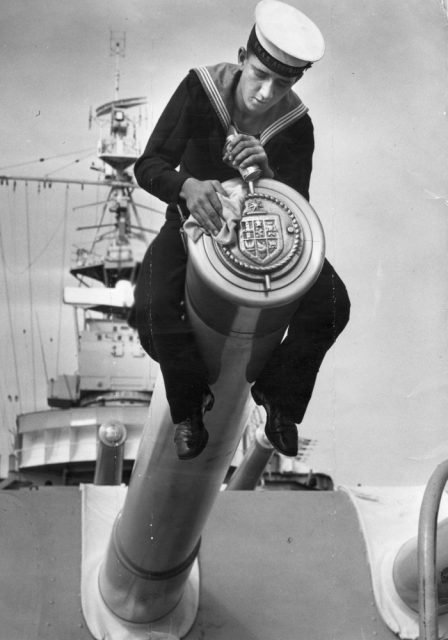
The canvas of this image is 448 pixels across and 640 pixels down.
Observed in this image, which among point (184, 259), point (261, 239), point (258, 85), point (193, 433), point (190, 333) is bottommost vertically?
point (193, 433)

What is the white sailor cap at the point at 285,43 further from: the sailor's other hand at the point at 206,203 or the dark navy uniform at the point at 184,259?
the sailor's other hand at the point at 206,203

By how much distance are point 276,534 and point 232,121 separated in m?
1.56

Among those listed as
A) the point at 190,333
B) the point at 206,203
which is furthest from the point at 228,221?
the point at 190,333

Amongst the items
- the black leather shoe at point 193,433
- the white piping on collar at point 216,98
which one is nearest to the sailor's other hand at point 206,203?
the white piping on collar at point 216,98

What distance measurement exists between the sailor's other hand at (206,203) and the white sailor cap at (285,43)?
0.33 m

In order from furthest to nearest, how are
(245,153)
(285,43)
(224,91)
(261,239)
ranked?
(224,91) → (285,43) → (245,153) → (261,239)

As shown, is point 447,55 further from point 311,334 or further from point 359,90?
point 311,334

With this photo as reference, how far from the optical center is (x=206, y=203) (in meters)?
1.98

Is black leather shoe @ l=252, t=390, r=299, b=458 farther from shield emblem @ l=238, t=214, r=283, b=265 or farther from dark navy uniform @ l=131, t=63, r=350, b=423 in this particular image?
shield emblem @ l=238, t=214, r=283, b=265

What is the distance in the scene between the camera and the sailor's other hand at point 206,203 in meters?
1.96

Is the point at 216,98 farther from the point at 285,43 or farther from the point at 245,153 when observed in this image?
the point at 245,153

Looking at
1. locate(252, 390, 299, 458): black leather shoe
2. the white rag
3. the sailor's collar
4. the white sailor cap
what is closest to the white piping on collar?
the sailor's collar

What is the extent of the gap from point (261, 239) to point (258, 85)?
49 cm

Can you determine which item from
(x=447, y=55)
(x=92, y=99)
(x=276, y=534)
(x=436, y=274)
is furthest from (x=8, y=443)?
(x=447, y=55)
